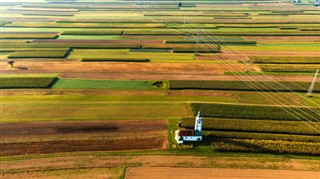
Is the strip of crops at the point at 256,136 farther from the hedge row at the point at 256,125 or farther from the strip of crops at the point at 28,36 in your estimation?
the strip of crops at the point at 28,36

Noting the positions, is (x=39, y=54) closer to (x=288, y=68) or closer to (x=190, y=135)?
(x=190, y=135)

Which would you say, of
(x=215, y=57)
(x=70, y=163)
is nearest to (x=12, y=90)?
(x=70, y=163)

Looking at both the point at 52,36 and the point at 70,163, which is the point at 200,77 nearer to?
the point at 70,163

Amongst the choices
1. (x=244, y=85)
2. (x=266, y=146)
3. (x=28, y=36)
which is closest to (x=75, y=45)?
(x=28, y=36)

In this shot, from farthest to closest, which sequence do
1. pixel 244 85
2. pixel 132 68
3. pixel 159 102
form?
pixel 132 68 < pixel 244 85 < pixel 159 102

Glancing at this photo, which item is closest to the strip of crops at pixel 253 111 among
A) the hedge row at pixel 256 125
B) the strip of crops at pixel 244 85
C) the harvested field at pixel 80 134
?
the hedge row at pixel 256 125

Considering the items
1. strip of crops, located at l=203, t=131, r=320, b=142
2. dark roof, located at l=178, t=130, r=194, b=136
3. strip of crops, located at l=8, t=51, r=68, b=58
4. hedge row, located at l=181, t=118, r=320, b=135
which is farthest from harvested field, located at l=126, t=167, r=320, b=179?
strip of crops, located at l=8, t=51, r=68, b=58
